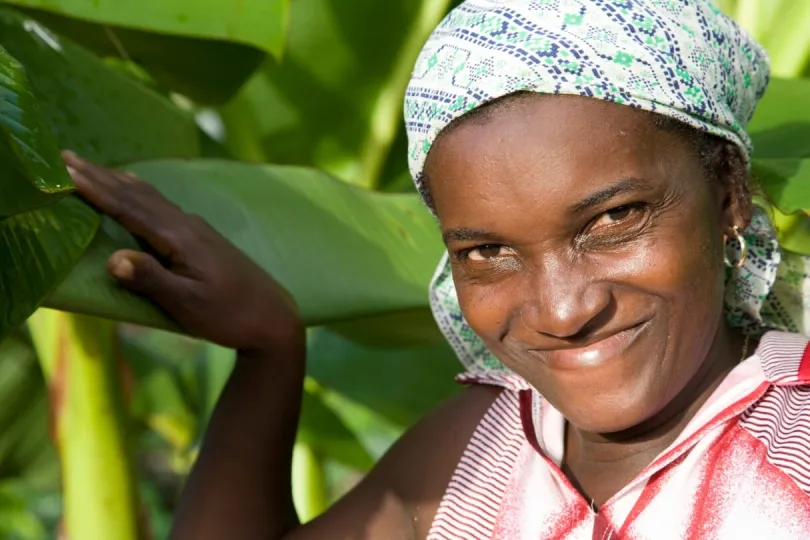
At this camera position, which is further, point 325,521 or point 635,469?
point 325,521

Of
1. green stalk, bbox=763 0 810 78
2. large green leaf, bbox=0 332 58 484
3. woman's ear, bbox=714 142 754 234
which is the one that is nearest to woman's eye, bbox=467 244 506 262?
woman's ear, bbox=714 142 754 234

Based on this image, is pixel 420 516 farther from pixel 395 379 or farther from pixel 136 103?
pixel 395 379

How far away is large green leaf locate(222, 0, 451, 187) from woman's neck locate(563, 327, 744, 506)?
72 centimetres

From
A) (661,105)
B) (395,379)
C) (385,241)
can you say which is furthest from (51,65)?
(395,379)

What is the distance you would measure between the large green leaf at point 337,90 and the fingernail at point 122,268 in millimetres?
627

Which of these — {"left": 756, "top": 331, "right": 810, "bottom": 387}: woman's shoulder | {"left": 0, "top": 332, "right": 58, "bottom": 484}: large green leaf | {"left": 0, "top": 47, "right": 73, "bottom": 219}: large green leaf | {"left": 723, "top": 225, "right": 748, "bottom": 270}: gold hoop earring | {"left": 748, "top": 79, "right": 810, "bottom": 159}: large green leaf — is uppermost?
{"left": 0, "top": 47, "right": 73, "bottom": 219}: large green leaf

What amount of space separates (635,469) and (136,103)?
754 millimetres

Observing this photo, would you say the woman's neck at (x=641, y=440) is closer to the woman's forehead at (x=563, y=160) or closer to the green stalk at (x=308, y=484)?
the woman's forehead at (x=563, y=160)

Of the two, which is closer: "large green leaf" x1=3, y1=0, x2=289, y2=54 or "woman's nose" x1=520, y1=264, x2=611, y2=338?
"woman's nose" x1=520, y1=264, x2=611, y2=338

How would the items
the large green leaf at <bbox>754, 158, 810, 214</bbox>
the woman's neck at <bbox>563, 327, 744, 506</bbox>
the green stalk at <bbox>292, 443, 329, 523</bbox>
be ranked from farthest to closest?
the green stalk at <bbox>292, 443, 329, 523</bbox> → the large green leaf at <bbox>754, 158, 810, 214</bbox> → the woman's neck at <bbox>563, 327, 744, 506</bbox>

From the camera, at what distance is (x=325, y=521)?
3.69 feet

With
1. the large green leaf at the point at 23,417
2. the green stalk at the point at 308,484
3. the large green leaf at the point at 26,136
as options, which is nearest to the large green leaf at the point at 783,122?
the large green leaf at the point at 26,136

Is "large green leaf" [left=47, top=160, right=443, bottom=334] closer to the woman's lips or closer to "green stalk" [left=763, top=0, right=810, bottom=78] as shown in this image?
the woman's lips

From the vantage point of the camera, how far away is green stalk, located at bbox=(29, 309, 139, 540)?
1.24m
